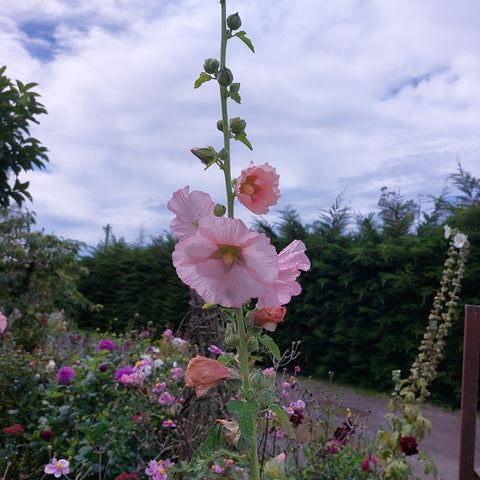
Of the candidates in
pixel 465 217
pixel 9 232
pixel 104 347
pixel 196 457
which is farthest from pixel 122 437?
pixel 465 217

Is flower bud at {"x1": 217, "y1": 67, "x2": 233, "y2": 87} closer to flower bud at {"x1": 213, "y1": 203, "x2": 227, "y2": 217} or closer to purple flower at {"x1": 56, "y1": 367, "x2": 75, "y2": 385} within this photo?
flower bud at {"x1": 213, "y1": 203, "x2": 227, "y2": 217}

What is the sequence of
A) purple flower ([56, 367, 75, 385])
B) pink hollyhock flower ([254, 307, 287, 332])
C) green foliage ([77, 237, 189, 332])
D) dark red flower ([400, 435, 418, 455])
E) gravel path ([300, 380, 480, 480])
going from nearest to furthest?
pink hollyhock flower ([254, 307, 287, 332]) < dark red flower ([400, 435, 418, 455]) < purple flower ([56, 367, 75, 385]) < gravel path ([300, 380, 480, 480]) < green foliage ([77, 237, 189, 332])

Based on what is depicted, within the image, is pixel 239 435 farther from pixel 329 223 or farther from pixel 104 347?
pixel 329 223

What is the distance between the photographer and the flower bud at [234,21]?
1.00m

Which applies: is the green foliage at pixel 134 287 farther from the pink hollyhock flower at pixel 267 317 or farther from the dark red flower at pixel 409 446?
the pink hollyhock flower at pixel 267 317

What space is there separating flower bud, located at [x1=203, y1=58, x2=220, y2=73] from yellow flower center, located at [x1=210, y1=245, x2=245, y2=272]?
0.39 m

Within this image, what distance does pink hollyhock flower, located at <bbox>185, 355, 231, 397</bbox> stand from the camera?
0.92 m

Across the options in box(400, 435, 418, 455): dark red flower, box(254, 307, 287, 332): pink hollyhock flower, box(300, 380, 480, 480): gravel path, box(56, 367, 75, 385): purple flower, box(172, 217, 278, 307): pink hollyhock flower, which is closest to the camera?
box(172, 217, 278, 307): pink hollyhock flower

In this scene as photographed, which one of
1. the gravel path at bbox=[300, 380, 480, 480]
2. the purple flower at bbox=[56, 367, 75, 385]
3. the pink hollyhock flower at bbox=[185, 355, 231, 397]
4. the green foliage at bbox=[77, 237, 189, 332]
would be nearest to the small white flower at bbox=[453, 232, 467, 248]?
the gravel path at bbox=[300, 380, 480, 480]

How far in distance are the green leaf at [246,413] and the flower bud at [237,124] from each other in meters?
0.54

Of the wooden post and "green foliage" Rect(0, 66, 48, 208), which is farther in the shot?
"green foliage" Rect(0, 66, 48, 208)

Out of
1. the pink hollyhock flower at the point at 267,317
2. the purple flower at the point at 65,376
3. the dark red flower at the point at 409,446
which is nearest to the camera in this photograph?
the pink hollyhock flower at the point at 267,317

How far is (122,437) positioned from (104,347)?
35.4 inches

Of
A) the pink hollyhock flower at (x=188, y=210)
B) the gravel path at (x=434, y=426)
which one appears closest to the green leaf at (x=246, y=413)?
the pink hollyhock flower at (x=188, y=210)
